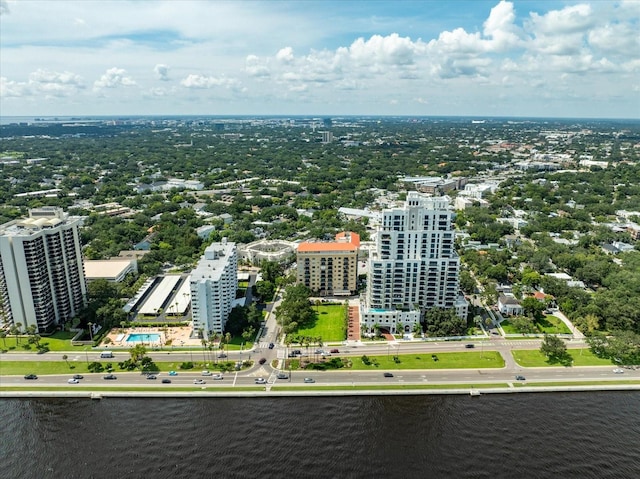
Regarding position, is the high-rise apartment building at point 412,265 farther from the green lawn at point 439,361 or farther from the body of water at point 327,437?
the body of water at point 327,437

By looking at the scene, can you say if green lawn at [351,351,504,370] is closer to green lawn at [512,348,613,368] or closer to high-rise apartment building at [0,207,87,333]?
green lawn at [512,348,613,368]

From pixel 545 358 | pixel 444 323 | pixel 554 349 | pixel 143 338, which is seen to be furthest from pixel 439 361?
pixel 143 338

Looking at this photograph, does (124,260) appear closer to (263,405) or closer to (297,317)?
(297,317)

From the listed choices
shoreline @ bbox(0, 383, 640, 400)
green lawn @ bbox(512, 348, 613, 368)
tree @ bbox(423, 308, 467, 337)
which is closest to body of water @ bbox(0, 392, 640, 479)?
shoreline @ bbox(0, 383, 640, 400)

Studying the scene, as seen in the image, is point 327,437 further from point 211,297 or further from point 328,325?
point 211,297

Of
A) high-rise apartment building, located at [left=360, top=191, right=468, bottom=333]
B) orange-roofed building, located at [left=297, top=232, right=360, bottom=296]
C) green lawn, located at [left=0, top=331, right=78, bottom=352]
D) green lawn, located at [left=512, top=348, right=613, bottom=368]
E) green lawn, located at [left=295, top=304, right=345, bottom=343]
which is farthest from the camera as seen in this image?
orange-roofed building, located at [left=297, top=232, right=360, bottom=296]

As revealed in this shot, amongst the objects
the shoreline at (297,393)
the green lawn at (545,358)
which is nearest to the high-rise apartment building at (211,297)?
the shoreline at (297,393)
